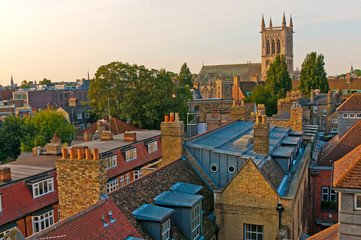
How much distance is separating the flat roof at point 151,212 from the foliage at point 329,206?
16.5m

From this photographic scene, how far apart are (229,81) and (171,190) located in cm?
11098

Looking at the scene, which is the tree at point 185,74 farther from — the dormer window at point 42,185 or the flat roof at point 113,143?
the dormer window at point 42,185

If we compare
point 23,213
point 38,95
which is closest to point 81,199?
point 23,213

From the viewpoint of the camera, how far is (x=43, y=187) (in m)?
23.0

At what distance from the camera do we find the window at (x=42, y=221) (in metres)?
21.7

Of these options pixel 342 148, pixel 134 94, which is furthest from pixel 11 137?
pixel 342 148

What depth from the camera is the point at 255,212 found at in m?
15.6

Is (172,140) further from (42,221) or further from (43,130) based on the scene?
(43,130)

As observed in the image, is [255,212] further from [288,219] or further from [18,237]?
[18,237]

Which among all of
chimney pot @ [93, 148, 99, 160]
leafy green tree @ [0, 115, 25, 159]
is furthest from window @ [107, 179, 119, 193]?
leafy green tree @ [0, 115, 25, 159]

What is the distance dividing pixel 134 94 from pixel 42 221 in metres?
31.1

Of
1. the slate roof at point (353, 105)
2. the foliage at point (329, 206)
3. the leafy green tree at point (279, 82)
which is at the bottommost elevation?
the foliage at point (329, 206)

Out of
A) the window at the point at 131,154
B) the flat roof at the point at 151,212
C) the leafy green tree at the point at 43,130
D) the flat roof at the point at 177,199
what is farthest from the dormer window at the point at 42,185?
the leafy green tree at the point at 43,130

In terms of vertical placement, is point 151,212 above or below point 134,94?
below
